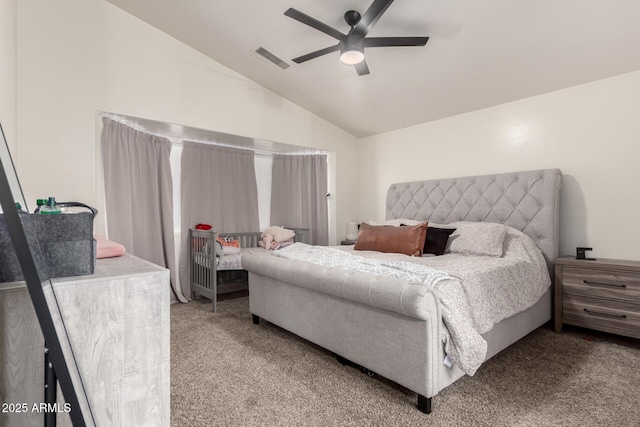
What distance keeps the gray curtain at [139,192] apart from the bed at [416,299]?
4.33 feet

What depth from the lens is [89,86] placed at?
293cm

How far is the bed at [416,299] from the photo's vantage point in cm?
167

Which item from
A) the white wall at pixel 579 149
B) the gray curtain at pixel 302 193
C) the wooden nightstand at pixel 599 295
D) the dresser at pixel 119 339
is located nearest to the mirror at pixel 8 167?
the dresser at pixel 119 339

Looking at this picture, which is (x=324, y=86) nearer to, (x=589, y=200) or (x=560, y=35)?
(x=560, y=35)

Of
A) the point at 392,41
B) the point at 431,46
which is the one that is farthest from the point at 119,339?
the point at 431,46

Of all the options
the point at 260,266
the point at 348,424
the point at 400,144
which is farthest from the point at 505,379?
the point at 400,144

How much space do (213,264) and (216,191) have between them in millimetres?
1174

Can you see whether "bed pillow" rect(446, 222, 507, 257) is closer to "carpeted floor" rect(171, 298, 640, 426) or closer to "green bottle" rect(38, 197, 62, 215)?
"carpeted floor" rect(171, 298, 640, 426)

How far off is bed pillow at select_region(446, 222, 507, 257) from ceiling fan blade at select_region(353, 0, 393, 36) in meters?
2.01

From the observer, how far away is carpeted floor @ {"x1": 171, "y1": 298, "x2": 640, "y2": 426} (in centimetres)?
163

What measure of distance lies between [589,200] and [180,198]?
14.3ft

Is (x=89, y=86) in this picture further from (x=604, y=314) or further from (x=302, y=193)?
(x=604, y=314)

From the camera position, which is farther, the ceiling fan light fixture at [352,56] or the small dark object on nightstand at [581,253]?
the small dark object on nightstand at [581,253]

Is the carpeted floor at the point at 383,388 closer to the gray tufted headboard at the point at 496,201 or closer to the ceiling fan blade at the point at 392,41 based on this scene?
the gray tufted headboard at the point at 496,201
